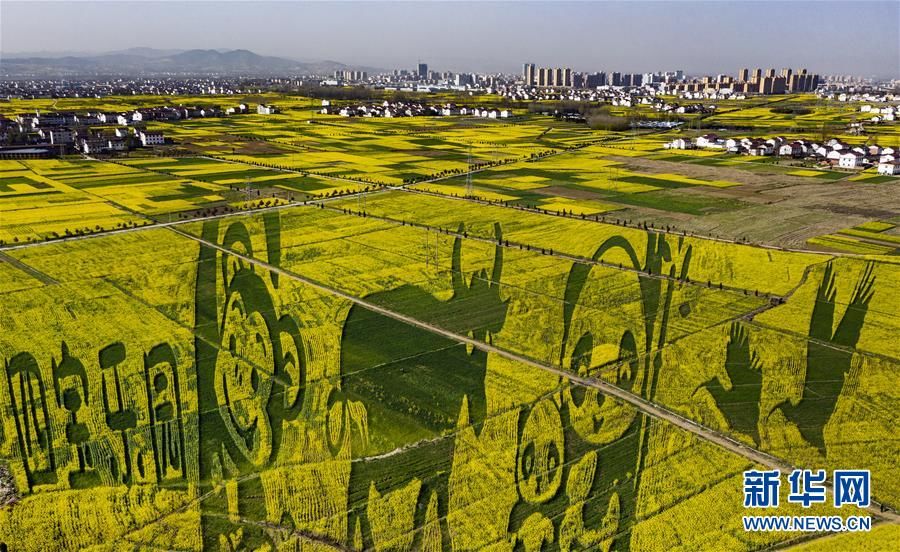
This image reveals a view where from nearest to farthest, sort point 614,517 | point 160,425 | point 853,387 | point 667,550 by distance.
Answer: point 667,550, point 614,517, point 160,425, point 853,387

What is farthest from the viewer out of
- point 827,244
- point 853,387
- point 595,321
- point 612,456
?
point 827,244

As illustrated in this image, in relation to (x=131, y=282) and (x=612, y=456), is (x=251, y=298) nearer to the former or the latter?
(x=131, y=282)

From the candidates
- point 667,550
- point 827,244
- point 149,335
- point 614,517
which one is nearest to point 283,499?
point 614,517

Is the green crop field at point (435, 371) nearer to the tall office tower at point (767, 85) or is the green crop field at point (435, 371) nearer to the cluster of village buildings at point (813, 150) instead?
the cluster of village buildings at point (813, 150)

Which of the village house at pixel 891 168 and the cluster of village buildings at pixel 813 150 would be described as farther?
the cluster of village buildings at pixel 813 150

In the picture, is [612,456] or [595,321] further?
[595,321]

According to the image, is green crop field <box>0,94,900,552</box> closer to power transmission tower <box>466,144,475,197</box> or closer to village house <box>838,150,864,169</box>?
power transmission tower <box>466,144,475,197</box>

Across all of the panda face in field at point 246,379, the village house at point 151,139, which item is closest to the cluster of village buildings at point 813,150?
the village house at point 151,139
